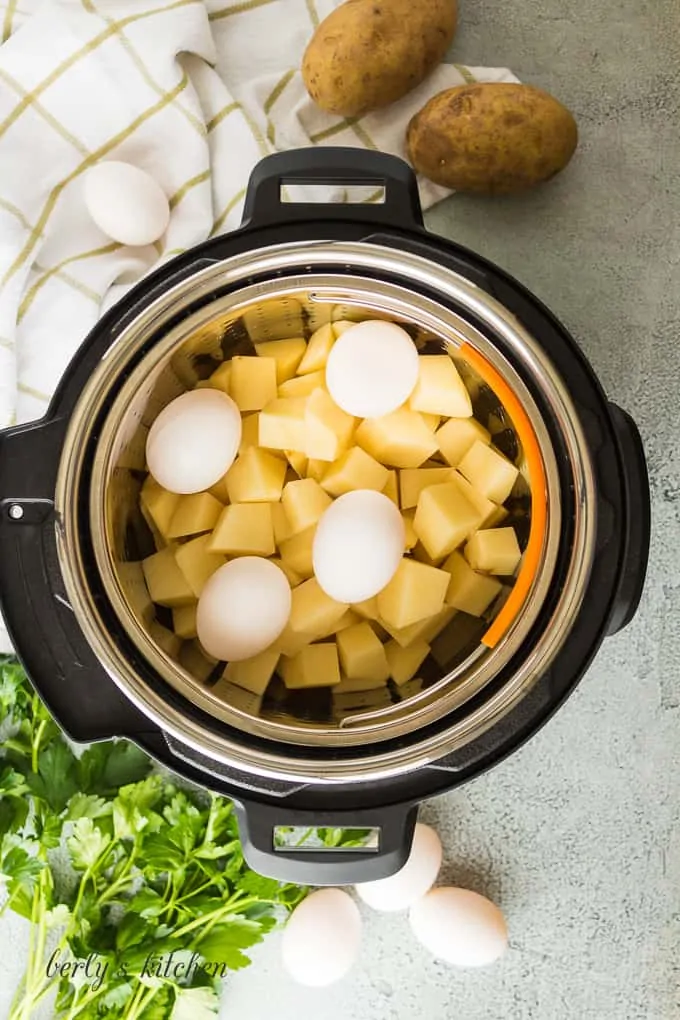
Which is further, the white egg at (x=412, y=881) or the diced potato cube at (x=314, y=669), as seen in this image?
the white egg at (x=412, y=881)

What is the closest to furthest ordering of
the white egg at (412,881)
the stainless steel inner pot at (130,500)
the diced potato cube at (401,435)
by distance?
the stainless steel inner pot at (130,500), the diced potato cube at (401,435), the white egg at (412,881)

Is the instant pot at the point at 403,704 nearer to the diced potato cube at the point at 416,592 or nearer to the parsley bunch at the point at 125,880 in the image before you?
the diced potato cube at the point at 416,592

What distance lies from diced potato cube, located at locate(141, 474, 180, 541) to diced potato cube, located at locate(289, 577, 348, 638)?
12 cm

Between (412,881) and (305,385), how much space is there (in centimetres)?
45

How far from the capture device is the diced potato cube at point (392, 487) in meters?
0.77

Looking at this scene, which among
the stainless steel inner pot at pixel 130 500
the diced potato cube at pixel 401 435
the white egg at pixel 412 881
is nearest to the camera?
the stainless steel inner pot at pixel 130 500

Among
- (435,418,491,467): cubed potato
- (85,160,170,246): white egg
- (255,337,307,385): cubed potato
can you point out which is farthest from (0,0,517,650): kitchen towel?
→ (435,418,491,467): cubed potato

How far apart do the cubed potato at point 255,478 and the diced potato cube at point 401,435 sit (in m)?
0.08

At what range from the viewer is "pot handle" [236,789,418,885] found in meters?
0.64

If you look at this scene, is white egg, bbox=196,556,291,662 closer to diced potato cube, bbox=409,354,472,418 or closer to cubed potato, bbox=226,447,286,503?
cubed potato, bbox=226,447,286,503

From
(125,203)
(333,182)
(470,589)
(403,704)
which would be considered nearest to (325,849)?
(403,704)

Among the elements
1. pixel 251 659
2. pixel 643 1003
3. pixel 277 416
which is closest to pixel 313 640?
pixel 251 659

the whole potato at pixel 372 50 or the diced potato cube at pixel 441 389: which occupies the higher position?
the whole potato at pixel 372 50

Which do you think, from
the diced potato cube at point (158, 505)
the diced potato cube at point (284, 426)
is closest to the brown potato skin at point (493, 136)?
the diced potato cube at point (284, 426)
